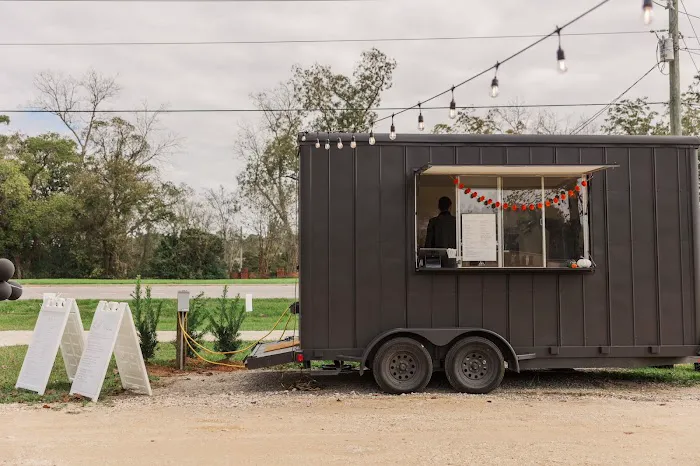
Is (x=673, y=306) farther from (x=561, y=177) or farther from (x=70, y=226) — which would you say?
(x=70, y=226)

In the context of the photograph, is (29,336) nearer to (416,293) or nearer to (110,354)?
(110,354)

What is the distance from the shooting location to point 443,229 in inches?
304

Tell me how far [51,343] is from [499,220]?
224 inches

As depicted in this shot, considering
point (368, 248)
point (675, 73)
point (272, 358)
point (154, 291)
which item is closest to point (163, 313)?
point (154, 291)

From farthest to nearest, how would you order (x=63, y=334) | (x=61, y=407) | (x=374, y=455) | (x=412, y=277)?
1. (x=63, y=334)
2. (x=412, y=277)
3. (x=61, y=407)
4. (x=374, y=455)

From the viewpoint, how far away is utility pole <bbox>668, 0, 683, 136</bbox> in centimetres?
1205

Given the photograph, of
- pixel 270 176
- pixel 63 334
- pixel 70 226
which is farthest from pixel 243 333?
pixel 70 226

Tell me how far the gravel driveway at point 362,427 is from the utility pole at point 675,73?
20.2 feet

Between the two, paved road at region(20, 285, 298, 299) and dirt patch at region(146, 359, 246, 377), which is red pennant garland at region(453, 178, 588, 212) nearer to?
dirt patch at region(146, 359, 246, 377)

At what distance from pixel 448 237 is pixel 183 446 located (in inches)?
155

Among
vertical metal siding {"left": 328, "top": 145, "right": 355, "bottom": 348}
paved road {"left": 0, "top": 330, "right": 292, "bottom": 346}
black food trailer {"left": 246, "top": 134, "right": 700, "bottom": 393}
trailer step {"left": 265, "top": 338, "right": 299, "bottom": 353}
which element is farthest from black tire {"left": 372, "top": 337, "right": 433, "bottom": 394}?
paved road {"left": 0, "top": 330, "right": 292, "bottom": 346}

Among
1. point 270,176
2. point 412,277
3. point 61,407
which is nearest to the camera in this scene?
point 61,407

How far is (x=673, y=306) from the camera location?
7762mm

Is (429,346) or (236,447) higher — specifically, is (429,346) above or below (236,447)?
above
